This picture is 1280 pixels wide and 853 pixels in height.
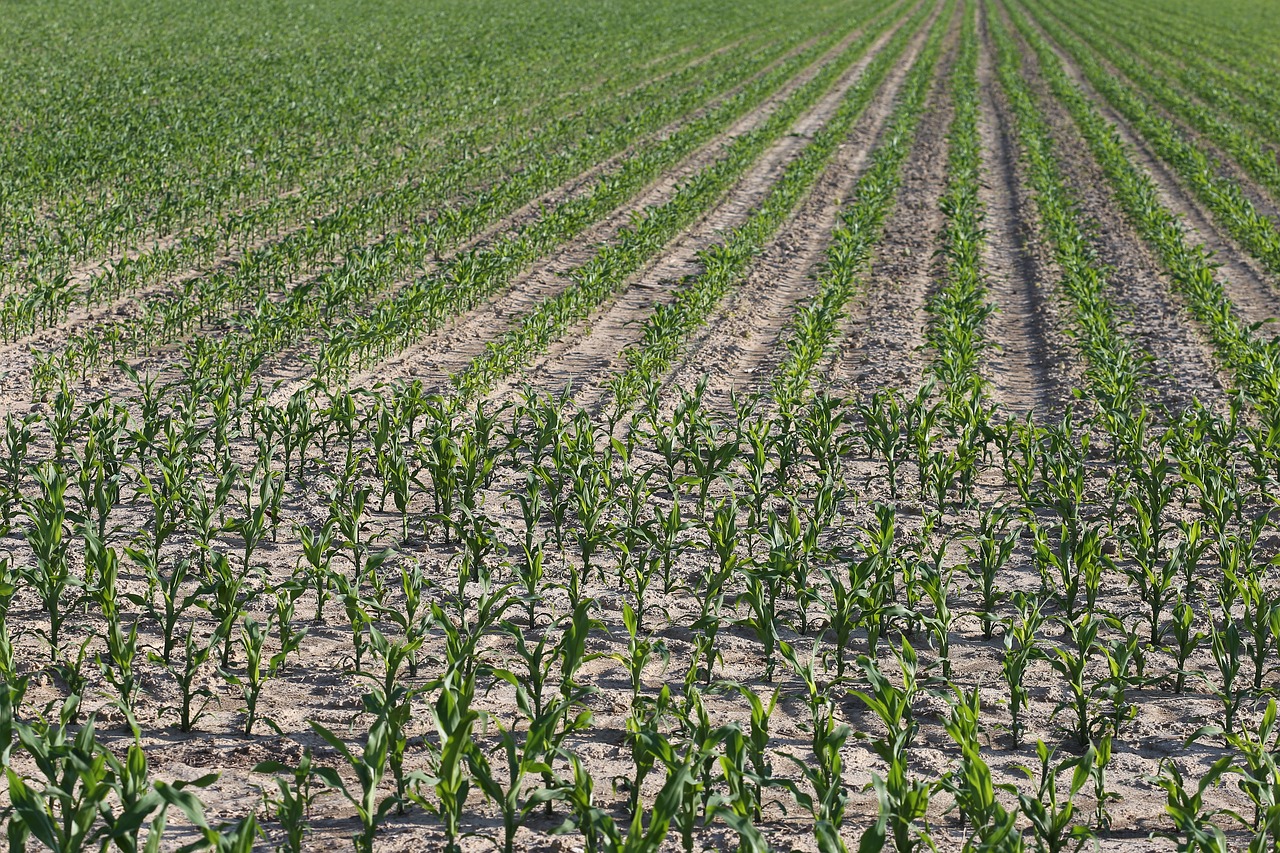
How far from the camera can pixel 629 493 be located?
732 centimetres

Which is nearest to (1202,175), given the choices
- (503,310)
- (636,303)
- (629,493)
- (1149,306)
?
(1149,306)

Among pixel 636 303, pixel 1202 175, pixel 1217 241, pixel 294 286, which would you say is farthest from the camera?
pixel 1202 175

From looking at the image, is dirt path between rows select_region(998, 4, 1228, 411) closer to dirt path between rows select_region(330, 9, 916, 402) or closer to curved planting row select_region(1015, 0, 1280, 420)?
curved planting row select_region(1015, 0, 1280, 420)

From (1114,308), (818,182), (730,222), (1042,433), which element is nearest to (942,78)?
(818,182)

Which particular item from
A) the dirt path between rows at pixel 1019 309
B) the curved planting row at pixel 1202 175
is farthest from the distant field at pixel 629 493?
the curved planting row at pixel 1202 175

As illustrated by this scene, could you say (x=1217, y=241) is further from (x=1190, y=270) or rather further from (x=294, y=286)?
(x=294, y=286)

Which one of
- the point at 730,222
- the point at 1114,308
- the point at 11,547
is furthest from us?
the point at 730,222

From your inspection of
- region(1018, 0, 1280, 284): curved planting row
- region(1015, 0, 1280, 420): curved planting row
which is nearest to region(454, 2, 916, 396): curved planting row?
region(1015, 0, 1280, 420): curved planting row

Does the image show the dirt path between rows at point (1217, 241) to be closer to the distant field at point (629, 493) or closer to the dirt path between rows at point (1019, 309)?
the distant field at point (629, 493)

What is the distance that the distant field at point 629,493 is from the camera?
426 cm

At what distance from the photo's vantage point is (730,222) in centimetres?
1563

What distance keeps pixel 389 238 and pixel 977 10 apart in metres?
47.8

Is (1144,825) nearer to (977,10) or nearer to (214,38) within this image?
(214,38)

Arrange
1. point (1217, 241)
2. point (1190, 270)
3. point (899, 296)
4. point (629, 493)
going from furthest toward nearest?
point (1217, 241) → point (1190, 270) → point (899, 296) → point (629, 493)
